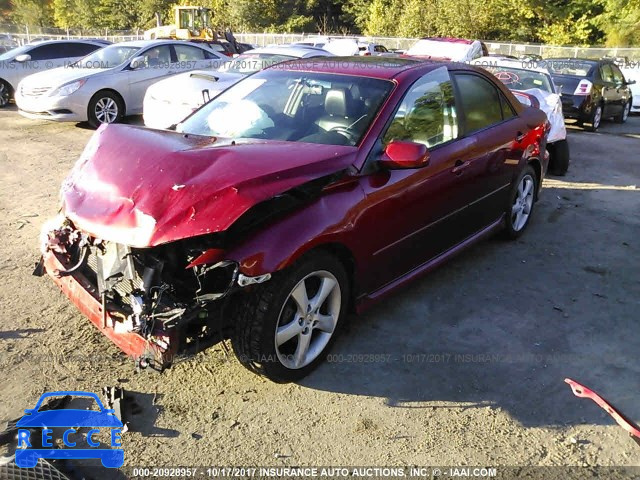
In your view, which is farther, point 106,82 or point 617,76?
point 617,76

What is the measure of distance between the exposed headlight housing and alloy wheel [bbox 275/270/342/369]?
855 cm

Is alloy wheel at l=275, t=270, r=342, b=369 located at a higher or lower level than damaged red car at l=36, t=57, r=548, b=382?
lower

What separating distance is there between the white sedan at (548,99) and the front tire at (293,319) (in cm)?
449

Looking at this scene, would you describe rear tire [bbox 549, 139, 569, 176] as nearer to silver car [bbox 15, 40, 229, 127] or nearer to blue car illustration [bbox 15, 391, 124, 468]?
blue car illustration [bbox 15, 391, 124, 468]

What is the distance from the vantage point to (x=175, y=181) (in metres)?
Answer: 2.84

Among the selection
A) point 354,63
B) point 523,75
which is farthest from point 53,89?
point 523,75

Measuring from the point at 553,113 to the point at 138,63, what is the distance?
7.64 m

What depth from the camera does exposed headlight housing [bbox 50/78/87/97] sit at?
9922mm

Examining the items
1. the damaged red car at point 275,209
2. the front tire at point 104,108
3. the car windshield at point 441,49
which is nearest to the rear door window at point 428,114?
the damaged red car at point 275,209

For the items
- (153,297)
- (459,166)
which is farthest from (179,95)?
(153,297)

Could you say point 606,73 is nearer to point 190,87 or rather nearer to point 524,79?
point 524,79

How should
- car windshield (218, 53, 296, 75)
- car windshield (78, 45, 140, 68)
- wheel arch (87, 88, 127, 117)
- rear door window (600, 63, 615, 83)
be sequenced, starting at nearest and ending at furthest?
car windshield (218, 53, 296, 75) → wheel arch (87, 88, 127, 117) → car windshield (78, 45, 140, 68) → rear door window (600, 63, 615, 83)

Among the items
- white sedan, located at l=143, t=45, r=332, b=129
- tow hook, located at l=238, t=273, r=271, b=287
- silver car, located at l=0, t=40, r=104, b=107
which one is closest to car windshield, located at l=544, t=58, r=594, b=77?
white sedan, located at l=143, t=45, r=332, b=129

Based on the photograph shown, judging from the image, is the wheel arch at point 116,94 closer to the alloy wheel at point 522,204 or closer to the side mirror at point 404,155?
the alloy wheel at point 522,204
